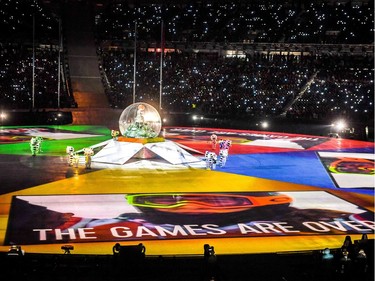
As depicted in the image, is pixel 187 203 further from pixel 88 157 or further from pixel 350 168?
pixel 350 168

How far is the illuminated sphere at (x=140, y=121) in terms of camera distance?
26.0 m

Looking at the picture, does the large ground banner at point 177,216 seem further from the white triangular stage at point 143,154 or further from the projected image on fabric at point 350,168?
the white triangular stage at point 143,154

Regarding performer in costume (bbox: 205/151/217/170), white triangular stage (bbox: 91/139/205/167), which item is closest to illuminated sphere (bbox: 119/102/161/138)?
white triangular stage (bbox: 91/139/205/167)

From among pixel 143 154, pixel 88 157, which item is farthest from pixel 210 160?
pixel 88 157

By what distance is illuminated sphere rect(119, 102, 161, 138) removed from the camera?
85.1ft

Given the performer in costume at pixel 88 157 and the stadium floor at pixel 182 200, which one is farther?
the performer in costume at pixel 88 157

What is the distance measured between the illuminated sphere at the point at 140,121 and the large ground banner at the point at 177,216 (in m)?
7.92

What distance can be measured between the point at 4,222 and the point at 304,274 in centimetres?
804

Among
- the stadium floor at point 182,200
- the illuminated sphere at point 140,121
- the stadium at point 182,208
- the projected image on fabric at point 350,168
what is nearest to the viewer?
the stadium at point 182,208

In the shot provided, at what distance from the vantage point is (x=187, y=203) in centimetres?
1738

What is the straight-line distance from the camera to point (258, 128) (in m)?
43.0

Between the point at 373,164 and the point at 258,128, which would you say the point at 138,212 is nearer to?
the point at 373,164

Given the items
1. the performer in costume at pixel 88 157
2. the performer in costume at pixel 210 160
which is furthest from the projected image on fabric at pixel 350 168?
the performer in costume at pixel 88 157

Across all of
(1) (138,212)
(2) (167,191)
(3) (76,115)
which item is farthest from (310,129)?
(1) (138,212)
